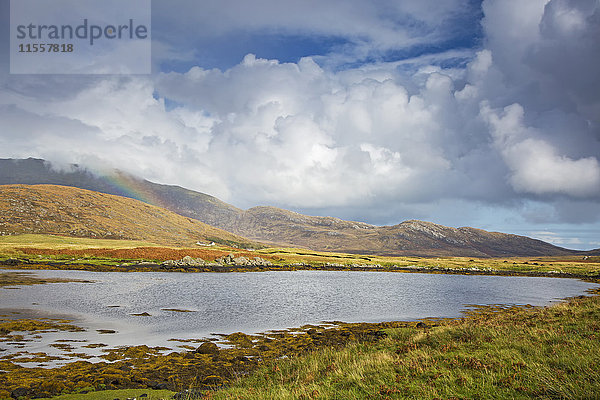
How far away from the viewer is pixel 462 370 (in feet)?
45.9

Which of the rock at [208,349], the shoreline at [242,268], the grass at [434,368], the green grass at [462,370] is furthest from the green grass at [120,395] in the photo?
the shoreline at [242,268]

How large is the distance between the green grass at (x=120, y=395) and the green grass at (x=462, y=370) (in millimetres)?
3072

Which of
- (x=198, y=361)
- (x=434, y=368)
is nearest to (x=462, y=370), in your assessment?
(x=434, y=368)

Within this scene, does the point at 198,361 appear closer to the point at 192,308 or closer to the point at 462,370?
the point at 462,370

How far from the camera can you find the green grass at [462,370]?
11477mm

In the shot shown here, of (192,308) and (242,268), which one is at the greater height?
(192,308)

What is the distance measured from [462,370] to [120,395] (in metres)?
15.2

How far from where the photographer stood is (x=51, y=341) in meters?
26.5

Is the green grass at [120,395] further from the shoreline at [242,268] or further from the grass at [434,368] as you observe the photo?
the shoreline at [242,268]

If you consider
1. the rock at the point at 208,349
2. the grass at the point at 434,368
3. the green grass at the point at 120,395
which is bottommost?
the rock at the point at 208,349

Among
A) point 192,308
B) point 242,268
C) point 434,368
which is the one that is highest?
point 434,368

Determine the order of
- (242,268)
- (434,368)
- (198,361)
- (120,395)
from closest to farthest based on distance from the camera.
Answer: (434,368)
(120,395)
(198,361)
(242,268)

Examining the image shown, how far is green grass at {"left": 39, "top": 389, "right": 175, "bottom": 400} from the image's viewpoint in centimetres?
1619

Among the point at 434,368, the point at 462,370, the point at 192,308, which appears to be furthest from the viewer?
the point at 192,308
